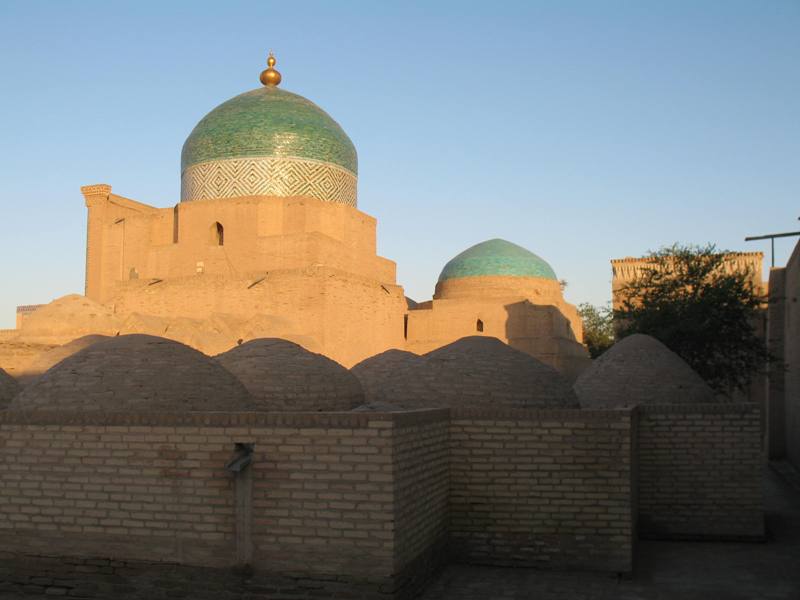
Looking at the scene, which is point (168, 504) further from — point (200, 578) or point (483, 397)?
point (483, 397)

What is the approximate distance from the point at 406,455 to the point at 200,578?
161 centimetres

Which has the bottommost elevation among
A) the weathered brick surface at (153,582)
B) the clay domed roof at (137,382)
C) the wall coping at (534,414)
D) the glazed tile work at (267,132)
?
the weathered brick surface at (153,582)

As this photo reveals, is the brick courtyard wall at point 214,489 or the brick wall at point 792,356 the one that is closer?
the brick courtyard wall at point 214,489

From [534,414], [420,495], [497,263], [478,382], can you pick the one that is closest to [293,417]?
[420,495]

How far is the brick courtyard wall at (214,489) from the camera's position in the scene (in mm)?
6016

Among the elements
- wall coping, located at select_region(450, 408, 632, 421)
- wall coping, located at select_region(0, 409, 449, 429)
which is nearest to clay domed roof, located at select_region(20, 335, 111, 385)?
wall coping, located at select_region(0, 409, 449, 429)

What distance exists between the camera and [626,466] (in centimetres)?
729

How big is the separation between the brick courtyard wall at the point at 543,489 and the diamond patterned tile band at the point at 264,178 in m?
14.8

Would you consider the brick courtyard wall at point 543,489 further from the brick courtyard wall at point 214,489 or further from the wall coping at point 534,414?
the brick courtyard wall at point 214,489

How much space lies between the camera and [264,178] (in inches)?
846

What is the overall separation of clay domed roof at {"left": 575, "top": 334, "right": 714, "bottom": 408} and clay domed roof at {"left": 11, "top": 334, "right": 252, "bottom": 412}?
4.90m

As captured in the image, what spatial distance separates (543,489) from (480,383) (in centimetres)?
191

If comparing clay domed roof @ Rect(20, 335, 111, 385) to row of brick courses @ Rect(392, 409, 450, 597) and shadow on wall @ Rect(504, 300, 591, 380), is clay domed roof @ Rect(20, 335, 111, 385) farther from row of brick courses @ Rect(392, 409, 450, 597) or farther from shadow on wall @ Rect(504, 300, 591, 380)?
shadow on wall @ Rect(504, 300, 591, 380)

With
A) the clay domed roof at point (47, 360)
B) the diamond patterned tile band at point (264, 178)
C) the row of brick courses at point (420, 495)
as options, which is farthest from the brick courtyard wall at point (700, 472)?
the diamond patterned tile band at point (264, 178)
